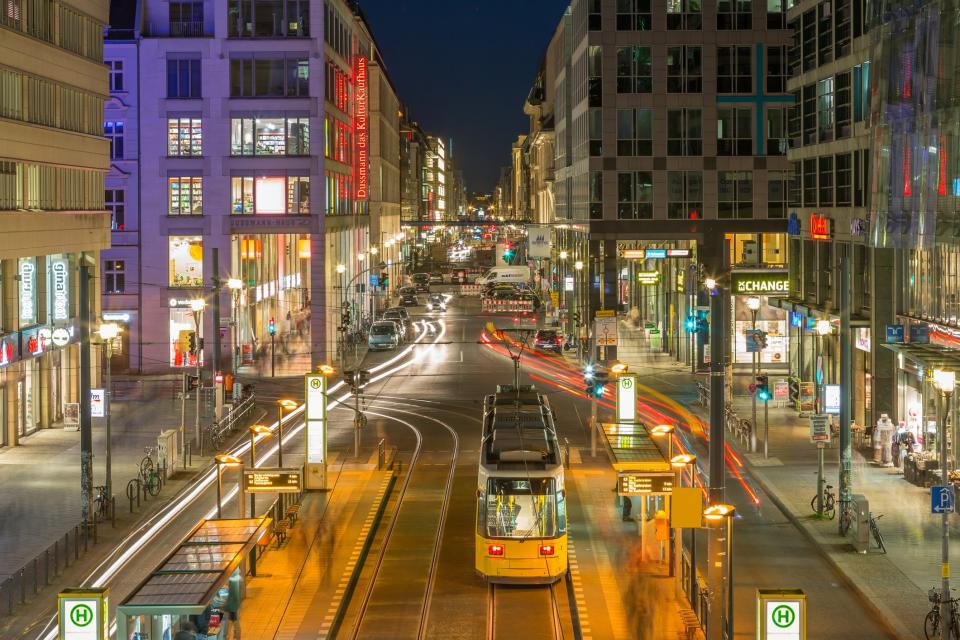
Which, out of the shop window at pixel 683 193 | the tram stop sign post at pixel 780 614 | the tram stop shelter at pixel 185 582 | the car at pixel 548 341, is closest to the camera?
the tram stop shelter at pixel 185 582

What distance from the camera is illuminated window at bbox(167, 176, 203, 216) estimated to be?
2926 inches

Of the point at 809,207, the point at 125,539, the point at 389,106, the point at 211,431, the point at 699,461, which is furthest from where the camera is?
the point at 389,106

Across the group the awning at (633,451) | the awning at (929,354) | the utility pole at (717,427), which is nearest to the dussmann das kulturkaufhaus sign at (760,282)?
the awning at (929,354)

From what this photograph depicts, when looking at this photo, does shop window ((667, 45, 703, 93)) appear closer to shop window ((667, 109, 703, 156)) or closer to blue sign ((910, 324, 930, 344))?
shop window ((667, 109, 703, 156))

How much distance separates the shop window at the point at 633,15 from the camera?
3012 inches

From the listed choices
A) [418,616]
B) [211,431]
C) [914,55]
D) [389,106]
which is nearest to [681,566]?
[418,616]

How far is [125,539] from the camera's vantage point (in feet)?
115

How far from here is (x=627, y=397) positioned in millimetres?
46844

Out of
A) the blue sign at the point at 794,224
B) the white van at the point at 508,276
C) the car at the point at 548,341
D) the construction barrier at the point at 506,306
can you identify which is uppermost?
the blue sign at the point at 794,224

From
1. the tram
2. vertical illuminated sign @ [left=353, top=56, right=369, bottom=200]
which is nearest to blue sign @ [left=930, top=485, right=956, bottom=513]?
the tram

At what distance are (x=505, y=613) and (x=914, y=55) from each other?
2386 centimetres

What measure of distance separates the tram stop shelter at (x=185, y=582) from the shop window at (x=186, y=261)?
50618 mm

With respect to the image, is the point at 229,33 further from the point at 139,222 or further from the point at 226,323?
the point at 226,323

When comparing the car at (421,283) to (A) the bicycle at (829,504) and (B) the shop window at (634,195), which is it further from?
(A) the bicycle at (829,504)
